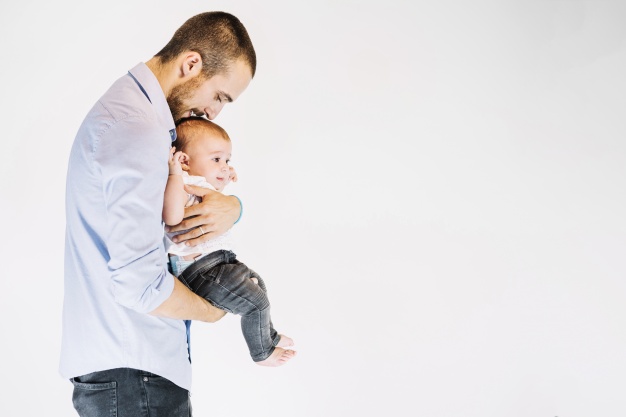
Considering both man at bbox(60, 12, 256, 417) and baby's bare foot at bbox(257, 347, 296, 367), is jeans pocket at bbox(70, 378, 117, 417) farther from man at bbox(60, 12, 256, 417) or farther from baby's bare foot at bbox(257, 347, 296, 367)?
baby's bare foot at bbox(257, 347, 296, 367)

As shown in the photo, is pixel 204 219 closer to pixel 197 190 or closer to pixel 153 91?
pixel 197 190

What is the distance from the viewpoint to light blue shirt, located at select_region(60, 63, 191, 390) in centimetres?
140

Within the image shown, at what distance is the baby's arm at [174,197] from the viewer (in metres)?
1.65

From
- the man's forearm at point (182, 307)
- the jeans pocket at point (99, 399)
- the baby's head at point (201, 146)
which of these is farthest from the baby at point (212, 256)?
the jeans pocket at point (99, 399)

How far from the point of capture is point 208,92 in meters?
1.72

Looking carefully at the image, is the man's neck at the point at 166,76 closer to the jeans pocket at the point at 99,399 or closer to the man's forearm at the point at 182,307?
the man's forearm at the point at 182,307

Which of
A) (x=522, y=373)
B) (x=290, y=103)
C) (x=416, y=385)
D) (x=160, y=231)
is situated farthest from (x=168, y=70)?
(x=522, y=373)

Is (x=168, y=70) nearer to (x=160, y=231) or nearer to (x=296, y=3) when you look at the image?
(x=160, y=231)

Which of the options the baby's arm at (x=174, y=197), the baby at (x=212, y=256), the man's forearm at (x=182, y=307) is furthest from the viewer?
the baby at (x=212, y=256)

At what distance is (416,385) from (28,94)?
7.71 feet

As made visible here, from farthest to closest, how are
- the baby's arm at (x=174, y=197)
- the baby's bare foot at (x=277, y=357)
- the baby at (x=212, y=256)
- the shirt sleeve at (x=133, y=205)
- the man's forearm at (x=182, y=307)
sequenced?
the baby's bare foot at (x=277, y=357) → the baby at (x=212, y=256) → the baby's arm at (x=174, y=197) → the man's forearm at (x=182, y=307) → the shirt sleeve at (x=133, y=205)

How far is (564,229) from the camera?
3.48 metres

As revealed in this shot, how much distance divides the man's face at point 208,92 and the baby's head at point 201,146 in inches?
6.9

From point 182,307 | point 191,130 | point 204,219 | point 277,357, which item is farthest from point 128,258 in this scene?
point 277,357
